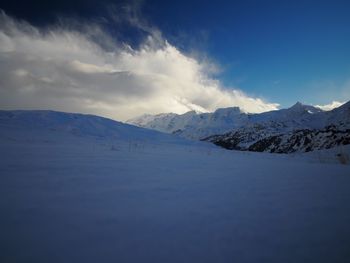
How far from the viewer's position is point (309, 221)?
2.20 m

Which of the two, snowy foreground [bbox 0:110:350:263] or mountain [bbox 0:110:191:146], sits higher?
mountain [bbox 0:110:191:146]

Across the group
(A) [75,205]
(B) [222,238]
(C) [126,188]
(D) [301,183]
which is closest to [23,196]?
(A) [75,205]

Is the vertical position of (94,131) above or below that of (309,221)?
above

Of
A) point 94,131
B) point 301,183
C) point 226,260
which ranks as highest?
point 94,131

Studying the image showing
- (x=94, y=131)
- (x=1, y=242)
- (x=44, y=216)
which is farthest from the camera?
(x=94, y=131)

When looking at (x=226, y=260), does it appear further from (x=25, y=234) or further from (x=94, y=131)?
(x=94, y=131)

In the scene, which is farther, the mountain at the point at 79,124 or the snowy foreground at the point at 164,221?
the mountain at the point at 79,124

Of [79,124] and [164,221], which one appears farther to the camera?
[79,124]

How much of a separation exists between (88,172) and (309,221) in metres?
3.72

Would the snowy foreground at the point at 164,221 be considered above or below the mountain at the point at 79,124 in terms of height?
below

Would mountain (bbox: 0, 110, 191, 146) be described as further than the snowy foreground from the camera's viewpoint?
Yes

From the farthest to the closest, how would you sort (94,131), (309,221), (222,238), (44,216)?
1. (94,131)
2. (309,221)
3. (44,216)
4. (222,238)

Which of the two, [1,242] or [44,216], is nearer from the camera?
[1,242]

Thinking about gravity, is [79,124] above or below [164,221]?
above
